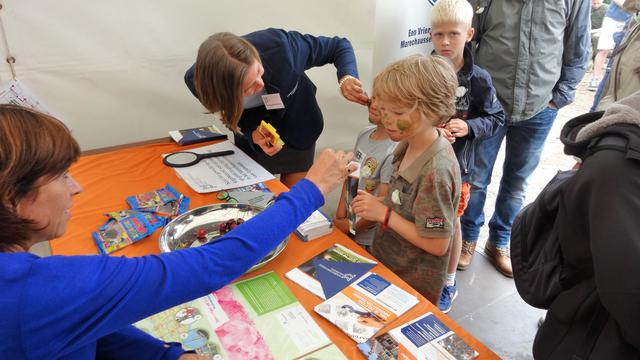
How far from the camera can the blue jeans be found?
2.42m

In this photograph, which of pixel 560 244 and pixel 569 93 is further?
pixel 569 93

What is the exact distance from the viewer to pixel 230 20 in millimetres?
2637

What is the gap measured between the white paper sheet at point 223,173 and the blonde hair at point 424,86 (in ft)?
2.40

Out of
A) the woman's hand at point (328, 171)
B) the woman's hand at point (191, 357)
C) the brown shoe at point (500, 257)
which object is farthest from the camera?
the brown shoe at point (500, 257)

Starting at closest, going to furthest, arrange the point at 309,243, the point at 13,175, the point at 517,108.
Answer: the point at 13,175
the point at 309,243
the point at 517,108

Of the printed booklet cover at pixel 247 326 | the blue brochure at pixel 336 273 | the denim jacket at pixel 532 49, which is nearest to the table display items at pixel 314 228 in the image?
the blue brochure at pixel 336 273

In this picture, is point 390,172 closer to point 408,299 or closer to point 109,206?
point 408,299

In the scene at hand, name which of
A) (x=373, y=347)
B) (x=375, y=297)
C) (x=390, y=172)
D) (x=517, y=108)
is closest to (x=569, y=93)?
(x=517, y=108)

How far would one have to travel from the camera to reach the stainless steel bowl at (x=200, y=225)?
134cm

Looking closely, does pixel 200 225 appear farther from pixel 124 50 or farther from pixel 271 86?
pixel 124 50

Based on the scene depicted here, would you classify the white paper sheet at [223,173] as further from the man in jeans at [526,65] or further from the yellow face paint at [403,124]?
the man in jeans at [526,65]

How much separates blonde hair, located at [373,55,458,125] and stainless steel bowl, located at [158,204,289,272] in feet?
2.04

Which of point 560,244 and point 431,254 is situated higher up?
point 560,244

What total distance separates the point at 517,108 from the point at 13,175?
2.34 meters
